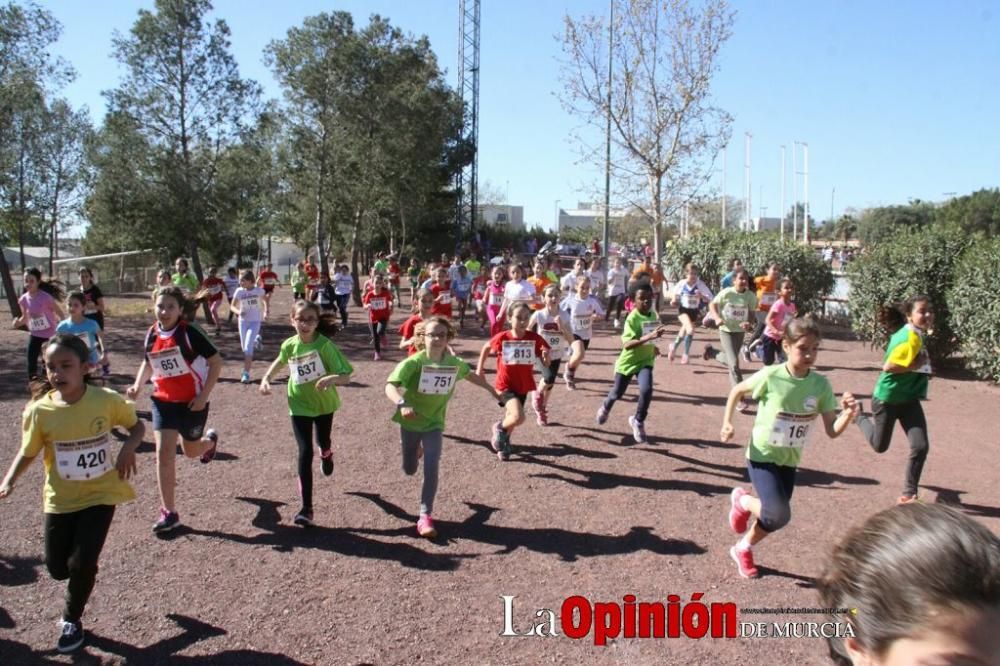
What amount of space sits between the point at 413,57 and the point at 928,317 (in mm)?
20858

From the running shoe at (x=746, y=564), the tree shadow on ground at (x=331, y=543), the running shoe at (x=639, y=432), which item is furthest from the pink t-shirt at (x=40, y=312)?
the running shoe at (x=746, y=564)

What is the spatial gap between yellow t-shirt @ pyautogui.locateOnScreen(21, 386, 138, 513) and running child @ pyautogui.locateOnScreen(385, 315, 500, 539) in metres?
2.07

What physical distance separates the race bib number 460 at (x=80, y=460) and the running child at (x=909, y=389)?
5912 mm

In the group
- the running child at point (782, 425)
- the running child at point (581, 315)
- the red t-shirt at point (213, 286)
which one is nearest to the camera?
the running child at point (782, 425)

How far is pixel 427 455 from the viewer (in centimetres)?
564

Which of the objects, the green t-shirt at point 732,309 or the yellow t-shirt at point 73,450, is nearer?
the yellow t-shirt at point 73,450

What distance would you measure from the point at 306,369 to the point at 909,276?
41.7 ft

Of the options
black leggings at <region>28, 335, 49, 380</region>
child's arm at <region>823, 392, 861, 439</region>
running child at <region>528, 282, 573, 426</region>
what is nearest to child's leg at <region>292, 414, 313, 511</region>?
running child at <region>528, 282, 573, 426</region>

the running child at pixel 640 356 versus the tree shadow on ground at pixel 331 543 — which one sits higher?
the running child at pixel 640 356

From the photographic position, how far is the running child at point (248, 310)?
38.7ft

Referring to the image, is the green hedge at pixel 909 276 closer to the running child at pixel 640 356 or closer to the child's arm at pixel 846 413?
the running child at pixel 640 356

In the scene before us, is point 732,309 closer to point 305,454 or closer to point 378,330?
point 305,454

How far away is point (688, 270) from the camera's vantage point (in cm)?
1398

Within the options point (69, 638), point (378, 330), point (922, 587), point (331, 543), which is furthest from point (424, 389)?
point (378, 330)
